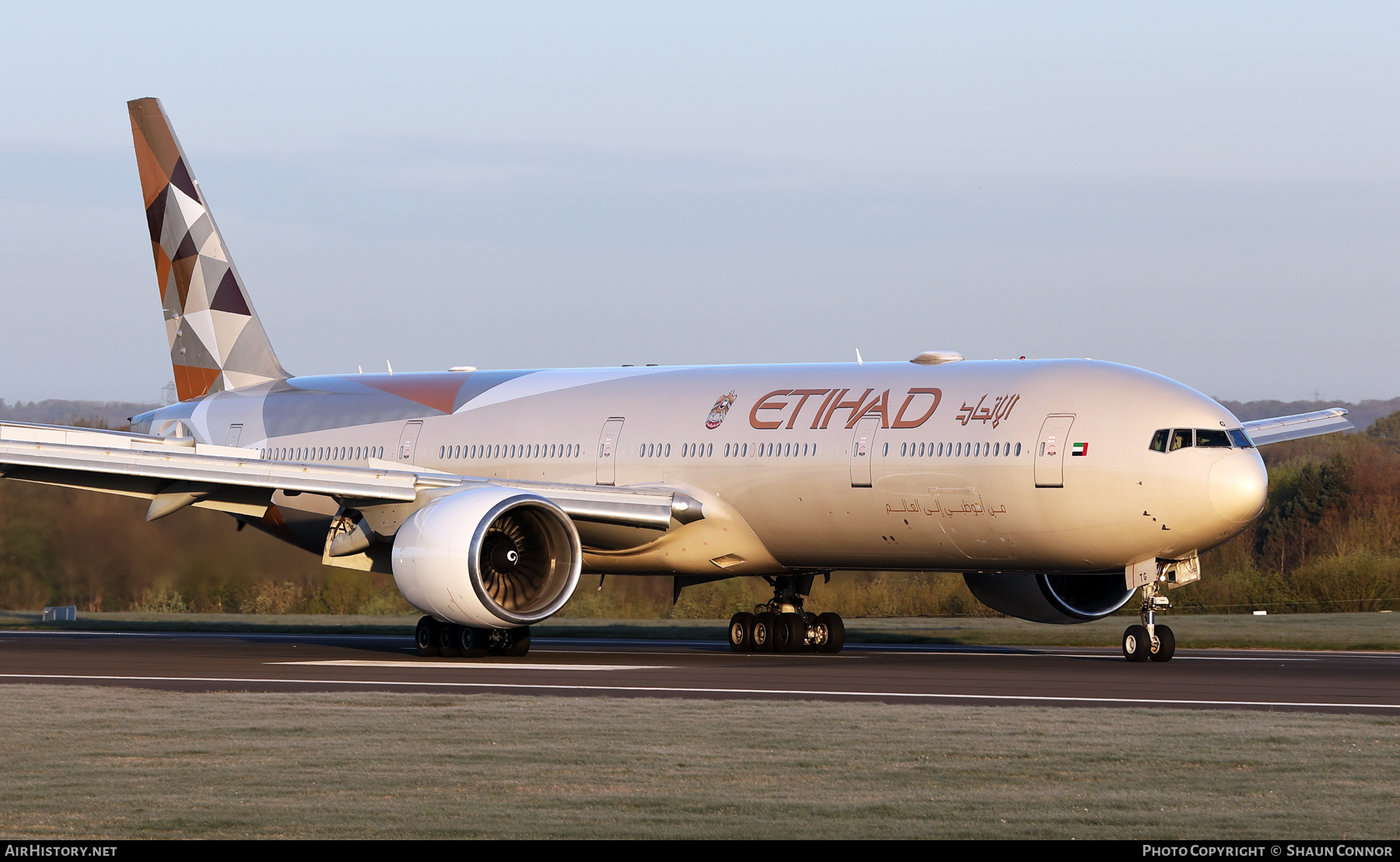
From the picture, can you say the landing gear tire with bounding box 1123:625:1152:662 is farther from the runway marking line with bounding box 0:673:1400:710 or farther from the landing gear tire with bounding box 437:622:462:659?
the landing gear tire with bounding box 437:622:462:659

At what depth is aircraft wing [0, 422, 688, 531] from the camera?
23.3 meters

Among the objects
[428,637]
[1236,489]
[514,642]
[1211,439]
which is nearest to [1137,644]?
[1236,489]

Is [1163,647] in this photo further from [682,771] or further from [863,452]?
[682,771]

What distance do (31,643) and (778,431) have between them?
42.6 feet

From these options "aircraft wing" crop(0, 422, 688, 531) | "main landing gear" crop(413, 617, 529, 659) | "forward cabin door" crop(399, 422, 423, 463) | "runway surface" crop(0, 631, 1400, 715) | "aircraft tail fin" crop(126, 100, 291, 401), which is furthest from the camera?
"aircraft tail fin" crop(126, 100, 291, 401)

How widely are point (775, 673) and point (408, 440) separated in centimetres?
1054

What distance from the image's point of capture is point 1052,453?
71.5 ft

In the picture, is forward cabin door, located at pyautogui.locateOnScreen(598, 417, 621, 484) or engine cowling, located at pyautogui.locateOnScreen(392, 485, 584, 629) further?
forward cabin door, located at pyautogui.locateOnScreen(598, 417, 621, 484)

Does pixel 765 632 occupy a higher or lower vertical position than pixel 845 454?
lower

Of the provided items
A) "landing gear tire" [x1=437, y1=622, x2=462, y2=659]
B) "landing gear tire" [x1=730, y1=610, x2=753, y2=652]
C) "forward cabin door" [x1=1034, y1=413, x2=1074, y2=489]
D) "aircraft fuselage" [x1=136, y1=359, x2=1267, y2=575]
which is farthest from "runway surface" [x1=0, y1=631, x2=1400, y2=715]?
"forward cabin door" [x1=1034, y1=413, x2=1074, y2=489]

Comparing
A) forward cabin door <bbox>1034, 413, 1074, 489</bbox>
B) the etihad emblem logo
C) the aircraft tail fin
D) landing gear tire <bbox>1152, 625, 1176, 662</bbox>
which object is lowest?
landing gear tire <bbox>1152, 625, 1176, 662</bbox>

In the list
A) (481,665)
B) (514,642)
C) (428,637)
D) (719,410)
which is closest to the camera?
(481,665)

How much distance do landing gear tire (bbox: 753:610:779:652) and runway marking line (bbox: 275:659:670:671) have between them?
14.1ft

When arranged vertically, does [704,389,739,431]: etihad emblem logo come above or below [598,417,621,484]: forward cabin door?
above
